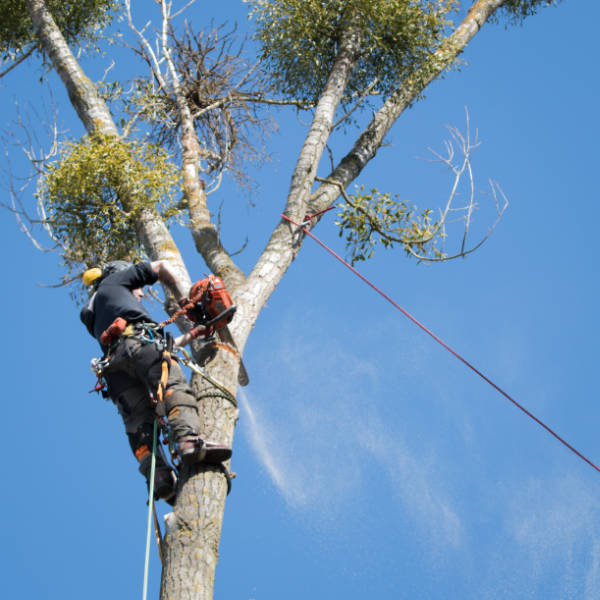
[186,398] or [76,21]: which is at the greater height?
[76,21]

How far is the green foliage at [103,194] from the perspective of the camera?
641cm

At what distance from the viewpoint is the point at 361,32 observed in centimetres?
795

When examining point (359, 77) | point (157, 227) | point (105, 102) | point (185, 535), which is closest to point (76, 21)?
point (105, 102)

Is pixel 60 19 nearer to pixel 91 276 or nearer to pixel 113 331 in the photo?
pixel 91 276

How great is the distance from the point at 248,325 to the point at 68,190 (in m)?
2.32

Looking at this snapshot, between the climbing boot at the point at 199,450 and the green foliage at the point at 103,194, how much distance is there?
2.74 m

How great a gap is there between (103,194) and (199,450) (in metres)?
3.25

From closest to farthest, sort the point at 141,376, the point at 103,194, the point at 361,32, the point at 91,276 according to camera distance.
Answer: the point at 141,376
the point at 91,276
the point at 103,194
the point at 361,32

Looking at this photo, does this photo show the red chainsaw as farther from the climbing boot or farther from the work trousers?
the climbing boot

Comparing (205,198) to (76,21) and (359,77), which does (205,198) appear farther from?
(76,21)

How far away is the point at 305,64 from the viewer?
8328 mm

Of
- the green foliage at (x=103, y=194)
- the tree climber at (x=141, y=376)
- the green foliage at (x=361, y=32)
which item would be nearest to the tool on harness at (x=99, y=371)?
the tree climber at (x=141, y=376)

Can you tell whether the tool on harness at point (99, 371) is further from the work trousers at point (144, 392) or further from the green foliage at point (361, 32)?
the green foliage at point (361, 32)

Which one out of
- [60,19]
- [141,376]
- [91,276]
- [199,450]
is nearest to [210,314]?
[141,376]
